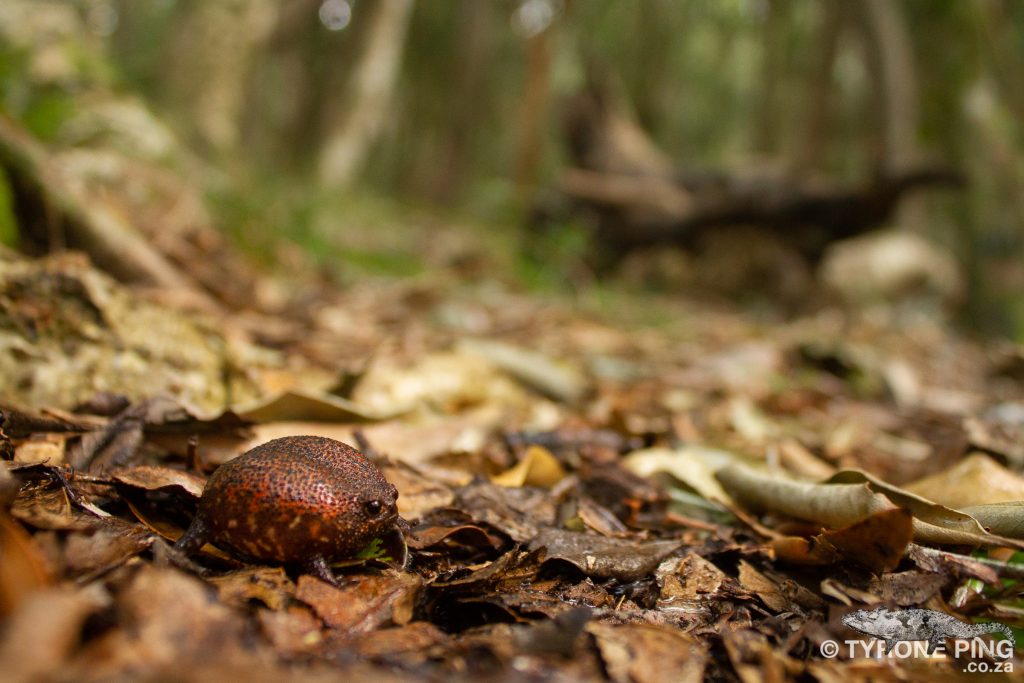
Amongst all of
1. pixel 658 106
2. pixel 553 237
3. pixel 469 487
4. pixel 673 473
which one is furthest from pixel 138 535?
pixel 658 106

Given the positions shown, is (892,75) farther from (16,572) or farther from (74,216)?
(16,572)

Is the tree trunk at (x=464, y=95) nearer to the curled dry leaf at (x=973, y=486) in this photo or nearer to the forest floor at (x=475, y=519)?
the forest floor at (x=475, y=519)

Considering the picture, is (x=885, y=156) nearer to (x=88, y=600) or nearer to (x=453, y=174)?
(x=453, y=174)

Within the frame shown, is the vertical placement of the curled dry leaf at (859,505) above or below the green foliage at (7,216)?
below

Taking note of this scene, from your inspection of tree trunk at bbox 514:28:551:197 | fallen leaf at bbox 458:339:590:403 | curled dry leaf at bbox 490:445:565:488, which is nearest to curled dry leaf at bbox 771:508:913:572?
curled dry leaf at bbox 490:445:565:488

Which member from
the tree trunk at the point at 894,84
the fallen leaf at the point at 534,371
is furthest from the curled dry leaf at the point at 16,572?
the tree trunk at the point at 894,84

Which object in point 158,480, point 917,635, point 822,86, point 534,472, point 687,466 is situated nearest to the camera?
point 917,635

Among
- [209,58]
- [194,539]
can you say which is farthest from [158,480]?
[209,58]
